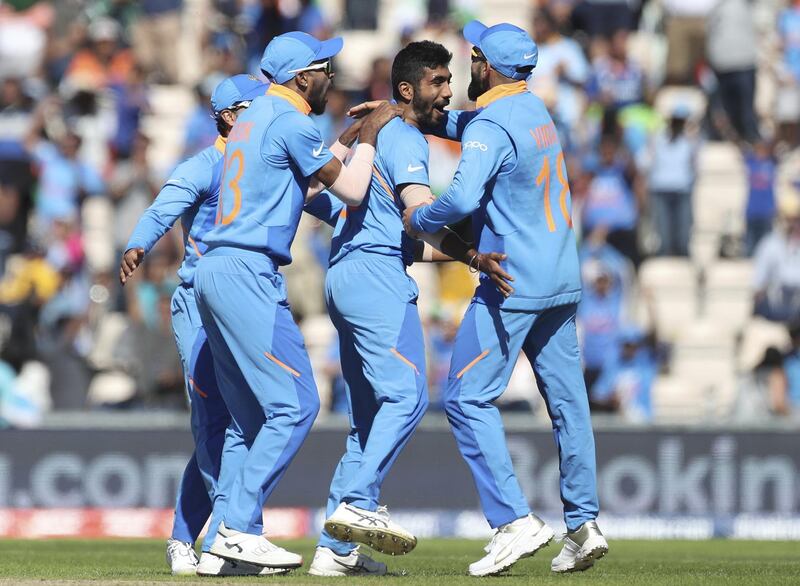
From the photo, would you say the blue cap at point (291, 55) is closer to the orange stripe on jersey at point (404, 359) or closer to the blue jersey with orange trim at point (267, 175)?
the blue jersey with orange trim at point (267, 175)

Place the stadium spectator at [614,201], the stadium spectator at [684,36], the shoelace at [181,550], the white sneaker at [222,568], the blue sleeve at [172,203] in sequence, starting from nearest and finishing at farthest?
the white sneaker at [222,568], the blue sleeve at [172,203], the shoelace at [181,550], the stadium spectator at [614,201], the stadium spectator at [684,36]

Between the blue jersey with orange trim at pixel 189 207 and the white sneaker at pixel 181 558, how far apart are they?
1437mm

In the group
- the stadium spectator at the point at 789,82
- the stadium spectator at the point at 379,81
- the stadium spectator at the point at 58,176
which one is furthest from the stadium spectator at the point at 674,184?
the stadium spectator at the point at 58,176

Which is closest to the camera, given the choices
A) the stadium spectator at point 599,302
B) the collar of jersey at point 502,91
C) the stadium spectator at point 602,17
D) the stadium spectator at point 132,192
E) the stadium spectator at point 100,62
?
the collar of jersey at point 502,91

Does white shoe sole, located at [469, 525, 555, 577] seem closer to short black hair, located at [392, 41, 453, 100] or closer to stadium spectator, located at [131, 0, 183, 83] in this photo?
short black hair, located at [392, 41, 453, 100]

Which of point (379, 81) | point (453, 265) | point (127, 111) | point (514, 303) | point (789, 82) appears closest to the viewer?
point (514, 303)

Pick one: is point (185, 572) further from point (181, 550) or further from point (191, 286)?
point (191, 286)

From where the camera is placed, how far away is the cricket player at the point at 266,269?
848 centimetres

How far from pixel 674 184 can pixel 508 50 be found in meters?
9.76

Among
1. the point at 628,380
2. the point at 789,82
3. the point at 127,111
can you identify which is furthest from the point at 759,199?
the point at 127,111

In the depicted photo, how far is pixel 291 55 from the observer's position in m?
8.74

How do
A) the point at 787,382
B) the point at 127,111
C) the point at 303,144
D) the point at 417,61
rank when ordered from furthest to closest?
the point at 127,111 < the point at 787,382 < the point at 417,61 < the point at 303,144

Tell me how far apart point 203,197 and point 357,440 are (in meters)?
1.59

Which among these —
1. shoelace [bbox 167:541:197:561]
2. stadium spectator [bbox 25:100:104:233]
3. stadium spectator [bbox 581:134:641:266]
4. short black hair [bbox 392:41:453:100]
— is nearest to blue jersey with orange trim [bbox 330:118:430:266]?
short black hair [bbox 392:41:453:100]
